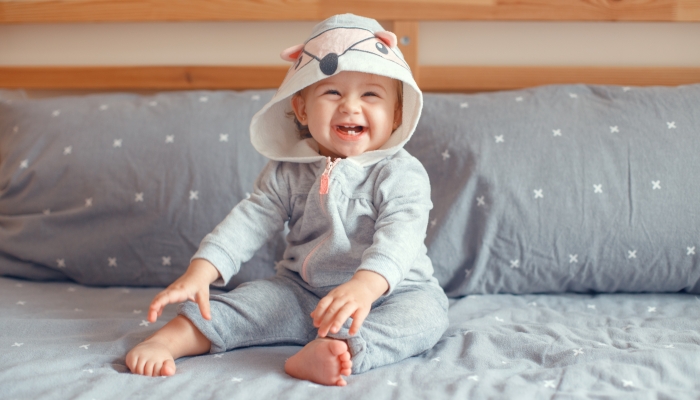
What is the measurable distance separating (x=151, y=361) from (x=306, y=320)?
0.28 m

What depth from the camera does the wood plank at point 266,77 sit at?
1654mm

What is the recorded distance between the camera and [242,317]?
1.01 m

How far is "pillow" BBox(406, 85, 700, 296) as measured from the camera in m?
1.24

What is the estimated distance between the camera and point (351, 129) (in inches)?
43.9

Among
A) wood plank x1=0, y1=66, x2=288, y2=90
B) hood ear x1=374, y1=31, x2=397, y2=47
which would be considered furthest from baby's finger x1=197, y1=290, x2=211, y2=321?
wood plank x1=0, y1=66, x2=288, y2=90

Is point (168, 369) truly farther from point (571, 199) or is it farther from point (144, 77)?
point (144, 77)

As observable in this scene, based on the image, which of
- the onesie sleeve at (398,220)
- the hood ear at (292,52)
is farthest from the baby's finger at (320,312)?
the hood ear at (292,52)

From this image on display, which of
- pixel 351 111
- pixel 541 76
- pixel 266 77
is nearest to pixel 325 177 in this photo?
pixel 351 111

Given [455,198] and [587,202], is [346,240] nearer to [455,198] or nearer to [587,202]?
[455,198]

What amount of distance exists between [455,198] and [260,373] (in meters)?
0.57

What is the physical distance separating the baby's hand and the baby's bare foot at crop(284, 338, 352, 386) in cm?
16

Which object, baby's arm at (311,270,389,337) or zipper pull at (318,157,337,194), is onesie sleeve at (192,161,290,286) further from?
baby's arm at (311,270,389,337)

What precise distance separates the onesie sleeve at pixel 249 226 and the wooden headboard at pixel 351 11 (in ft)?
2.04

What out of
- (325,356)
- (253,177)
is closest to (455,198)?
(253,177)
